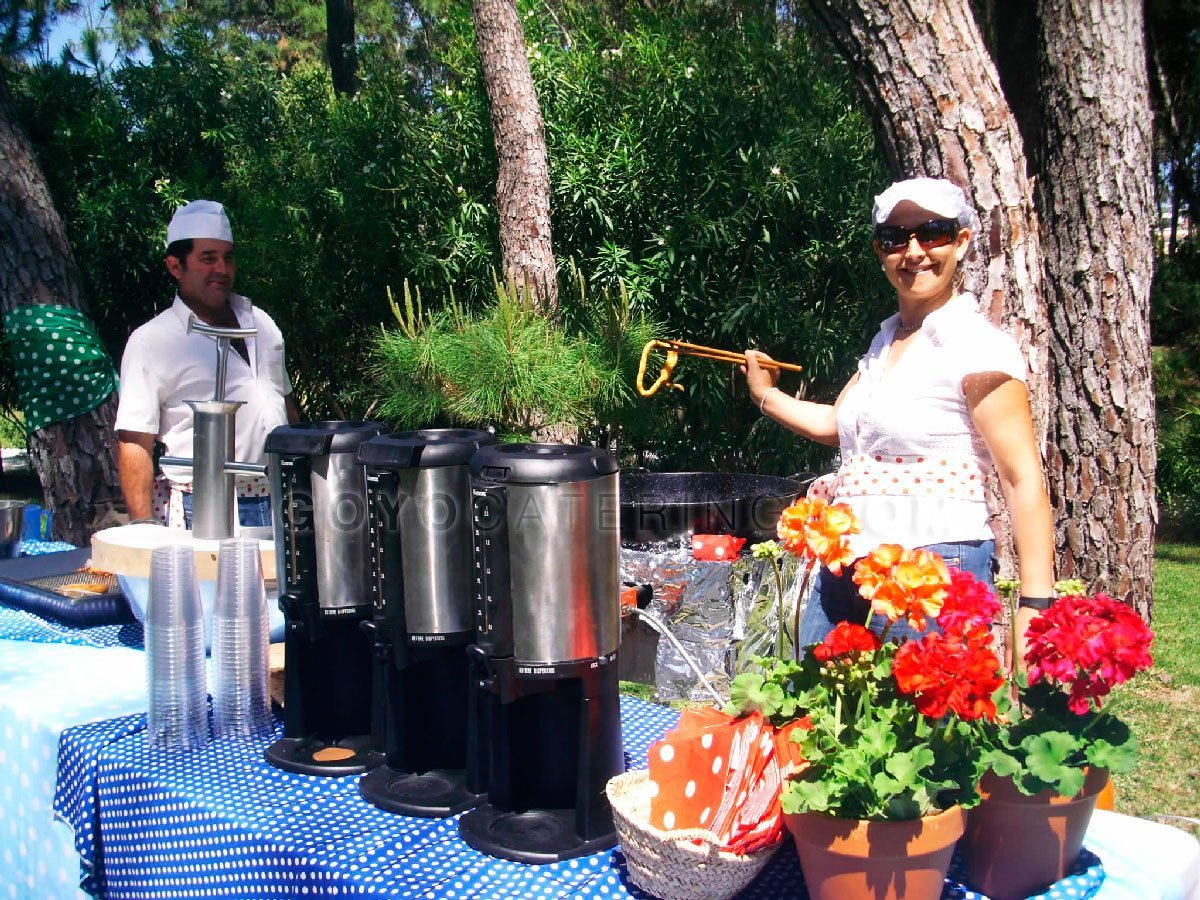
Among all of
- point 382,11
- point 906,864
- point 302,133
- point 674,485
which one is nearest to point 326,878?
point 906,864

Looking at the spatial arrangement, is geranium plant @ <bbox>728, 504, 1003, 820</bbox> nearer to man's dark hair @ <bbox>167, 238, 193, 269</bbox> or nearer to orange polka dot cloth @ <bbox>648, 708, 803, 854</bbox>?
orange polka dot cloth @ <bbox>648, 708, 803, 854</bbox>

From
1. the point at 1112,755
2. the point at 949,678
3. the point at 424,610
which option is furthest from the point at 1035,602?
the point at 424,610

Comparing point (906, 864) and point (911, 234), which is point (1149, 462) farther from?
point (906, 864)

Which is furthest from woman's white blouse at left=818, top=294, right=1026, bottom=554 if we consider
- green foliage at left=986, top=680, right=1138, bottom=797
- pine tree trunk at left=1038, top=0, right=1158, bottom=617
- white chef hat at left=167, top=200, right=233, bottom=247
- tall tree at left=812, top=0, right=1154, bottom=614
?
pine tree trunk at left=1038, top=0, right=1158, bottom=617

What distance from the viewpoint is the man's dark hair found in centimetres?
278

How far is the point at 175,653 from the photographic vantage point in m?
1.63

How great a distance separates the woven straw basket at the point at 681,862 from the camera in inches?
45.8

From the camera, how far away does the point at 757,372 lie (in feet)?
7.84

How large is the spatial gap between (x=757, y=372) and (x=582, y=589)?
1.16 meters

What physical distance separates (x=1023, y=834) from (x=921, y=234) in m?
1.02

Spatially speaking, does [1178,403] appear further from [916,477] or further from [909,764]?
[909,764]

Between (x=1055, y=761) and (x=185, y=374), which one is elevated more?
(x=185, y=374)

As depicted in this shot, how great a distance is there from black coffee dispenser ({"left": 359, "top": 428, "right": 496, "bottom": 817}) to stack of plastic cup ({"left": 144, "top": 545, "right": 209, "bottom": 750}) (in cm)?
33

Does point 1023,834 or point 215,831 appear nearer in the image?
point 1023,834
